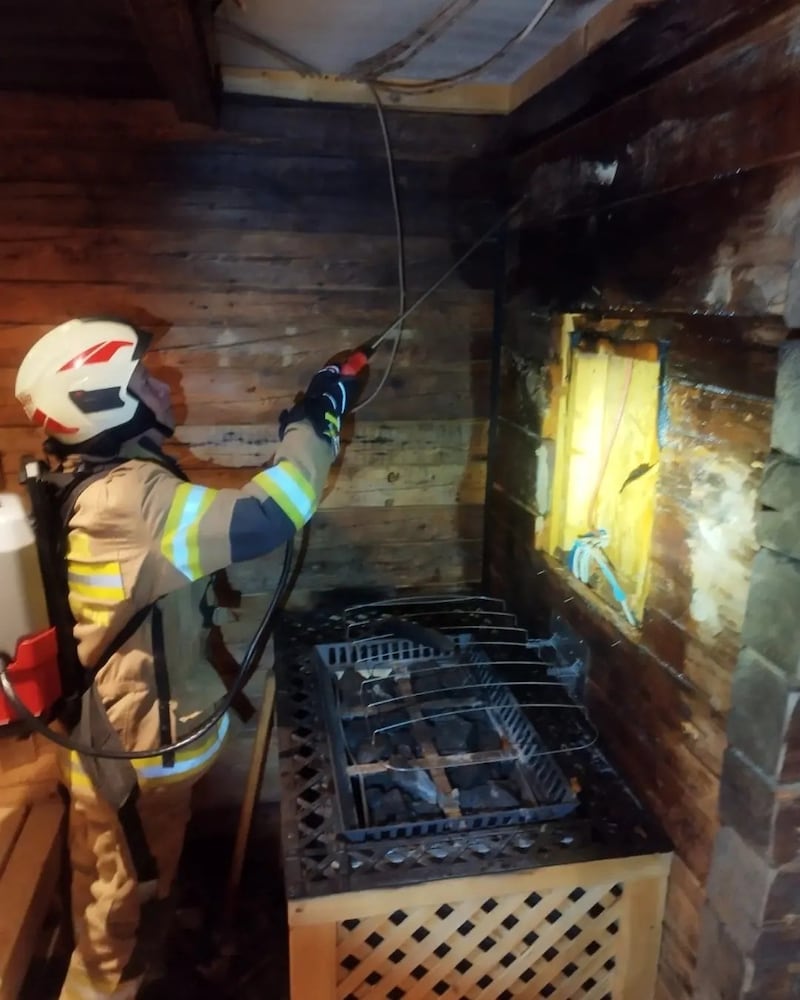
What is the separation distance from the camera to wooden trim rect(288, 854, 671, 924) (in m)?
1.34

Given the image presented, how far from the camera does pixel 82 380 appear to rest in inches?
61.6

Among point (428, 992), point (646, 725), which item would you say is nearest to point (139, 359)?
point (646, 725)

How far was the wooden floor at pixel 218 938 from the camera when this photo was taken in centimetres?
203

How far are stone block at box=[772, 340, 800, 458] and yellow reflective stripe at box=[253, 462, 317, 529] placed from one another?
36.1 inches

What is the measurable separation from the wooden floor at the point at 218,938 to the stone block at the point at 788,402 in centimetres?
183

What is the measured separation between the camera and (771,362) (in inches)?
44.2

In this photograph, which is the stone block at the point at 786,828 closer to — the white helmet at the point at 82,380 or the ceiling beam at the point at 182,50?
the white helmet at the point at 82,380

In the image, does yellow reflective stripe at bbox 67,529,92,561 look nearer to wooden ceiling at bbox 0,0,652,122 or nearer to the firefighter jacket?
the firefighter jacket

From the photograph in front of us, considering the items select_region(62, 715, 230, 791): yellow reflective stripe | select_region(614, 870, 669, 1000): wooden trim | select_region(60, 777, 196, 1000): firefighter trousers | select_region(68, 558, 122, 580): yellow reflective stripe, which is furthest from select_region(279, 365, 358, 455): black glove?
select_region(614, 870, 669, 1000): wooden trim

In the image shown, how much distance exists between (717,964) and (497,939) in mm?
386

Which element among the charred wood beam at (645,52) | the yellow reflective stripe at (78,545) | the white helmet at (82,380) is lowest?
the yellow reflective stripe at (78,545)

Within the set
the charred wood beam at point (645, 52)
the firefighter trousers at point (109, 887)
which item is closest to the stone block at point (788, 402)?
the charred wood beam at point (645, 52)

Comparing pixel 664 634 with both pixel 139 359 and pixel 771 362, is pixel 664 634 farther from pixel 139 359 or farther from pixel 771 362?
pixel 139 359

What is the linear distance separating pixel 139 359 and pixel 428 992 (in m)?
1.37
